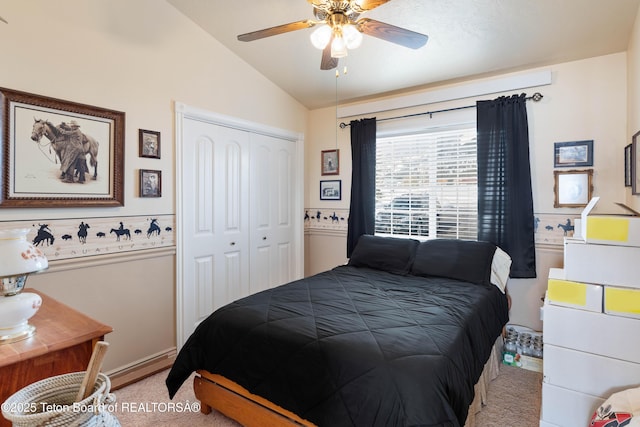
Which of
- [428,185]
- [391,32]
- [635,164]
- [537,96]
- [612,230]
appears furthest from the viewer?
[428,185]

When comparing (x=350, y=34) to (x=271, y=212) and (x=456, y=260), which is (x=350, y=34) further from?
(x=271, y=212)

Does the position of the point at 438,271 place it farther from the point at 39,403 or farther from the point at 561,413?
the point at 39,403

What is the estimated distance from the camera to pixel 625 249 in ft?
5.08

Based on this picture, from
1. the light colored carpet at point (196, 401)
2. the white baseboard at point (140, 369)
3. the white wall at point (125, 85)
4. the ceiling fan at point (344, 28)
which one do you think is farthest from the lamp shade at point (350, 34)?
the white baseboard at point (140, 369)

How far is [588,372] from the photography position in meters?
1.62

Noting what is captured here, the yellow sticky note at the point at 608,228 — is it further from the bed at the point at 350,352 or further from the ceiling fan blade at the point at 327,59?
Result: the ceiling fan blade at the point at 327,59

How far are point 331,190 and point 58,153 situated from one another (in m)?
2.56

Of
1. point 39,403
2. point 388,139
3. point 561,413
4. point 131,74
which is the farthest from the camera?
point 388,139

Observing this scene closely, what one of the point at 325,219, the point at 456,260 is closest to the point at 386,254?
the point at 456,260

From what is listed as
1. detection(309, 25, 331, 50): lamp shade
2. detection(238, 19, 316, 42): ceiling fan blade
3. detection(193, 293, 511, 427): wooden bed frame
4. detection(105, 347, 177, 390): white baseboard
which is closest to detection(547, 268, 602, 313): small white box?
detection(193, 293, 511, 427): wooden bed frame

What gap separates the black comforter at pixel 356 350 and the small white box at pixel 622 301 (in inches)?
Answer: 24.5

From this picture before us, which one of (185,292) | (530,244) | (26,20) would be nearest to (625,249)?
(530,244)

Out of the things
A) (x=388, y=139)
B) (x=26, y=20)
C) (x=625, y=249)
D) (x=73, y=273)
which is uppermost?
(x=26, y=20)

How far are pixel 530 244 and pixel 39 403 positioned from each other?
312 centimetres
